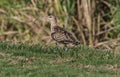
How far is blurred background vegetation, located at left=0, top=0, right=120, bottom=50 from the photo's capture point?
16.0m

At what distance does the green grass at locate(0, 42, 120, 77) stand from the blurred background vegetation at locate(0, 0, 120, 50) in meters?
5.05

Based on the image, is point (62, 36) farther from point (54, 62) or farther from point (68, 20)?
point (68, 20)

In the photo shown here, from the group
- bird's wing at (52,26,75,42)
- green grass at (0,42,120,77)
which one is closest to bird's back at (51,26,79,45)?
bird's wing at (52,26,75,42)

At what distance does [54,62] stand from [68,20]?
646cm

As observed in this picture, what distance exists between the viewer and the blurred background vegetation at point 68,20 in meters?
16.0

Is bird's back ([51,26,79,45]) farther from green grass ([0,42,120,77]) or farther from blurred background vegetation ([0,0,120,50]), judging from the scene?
blurred background vegetation ([0,0,120,50])

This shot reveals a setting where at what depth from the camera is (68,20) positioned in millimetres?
16047

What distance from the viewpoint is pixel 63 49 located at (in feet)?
35.0

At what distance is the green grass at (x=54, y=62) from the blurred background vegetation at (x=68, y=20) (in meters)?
5.05

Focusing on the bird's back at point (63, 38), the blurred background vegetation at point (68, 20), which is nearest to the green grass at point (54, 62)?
the bird's back at point (63, 38)

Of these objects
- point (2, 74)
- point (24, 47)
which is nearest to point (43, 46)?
point (24, 47)

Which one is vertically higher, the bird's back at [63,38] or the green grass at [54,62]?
the bird's back at [63,38]

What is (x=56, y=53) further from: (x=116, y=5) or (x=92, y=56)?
(x=116, y=5)

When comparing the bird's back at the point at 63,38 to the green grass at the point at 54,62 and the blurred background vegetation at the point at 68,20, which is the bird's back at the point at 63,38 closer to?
the green grass at the point at 54,62
